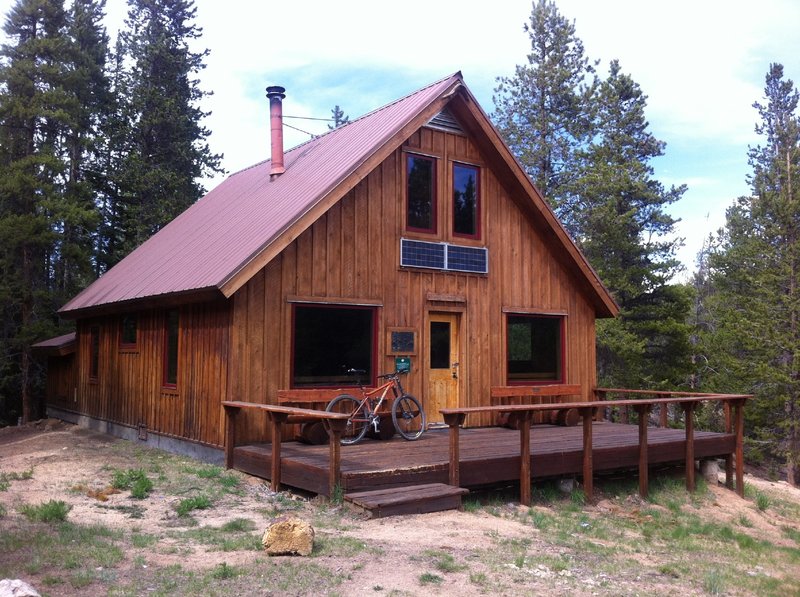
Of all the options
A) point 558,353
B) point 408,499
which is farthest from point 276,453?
point 558,353

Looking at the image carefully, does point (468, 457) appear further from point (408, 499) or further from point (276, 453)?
Answer: point (276, 453)

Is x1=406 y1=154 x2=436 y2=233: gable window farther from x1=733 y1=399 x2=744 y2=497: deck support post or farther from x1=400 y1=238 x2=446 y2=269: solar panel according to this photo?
x1=733 y1=399 x2=744 y2=497: deck support post

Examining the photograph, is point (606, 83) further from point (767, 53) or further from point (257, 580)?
point (257, 580)

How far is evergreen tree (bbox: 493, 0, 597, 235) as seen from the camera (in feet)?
96.4

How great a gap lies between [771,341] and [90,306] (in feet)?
66.3

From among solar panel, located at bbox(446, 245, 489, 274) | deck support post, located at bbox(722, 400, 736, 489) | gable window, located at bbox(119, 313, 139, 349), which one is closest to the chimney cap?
solar panel, located at bbox(446, 245, 489, 274)

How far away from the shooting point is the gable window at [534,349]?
13742mm

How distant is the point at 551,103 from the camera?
98.4ft

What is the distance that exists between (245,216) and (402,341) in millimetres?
3490

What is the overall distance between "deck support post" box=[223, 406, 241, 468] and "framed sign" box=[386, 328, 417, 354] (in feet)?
9.18

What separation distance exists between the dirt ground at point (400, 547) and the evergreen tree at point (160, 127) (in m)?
17.4

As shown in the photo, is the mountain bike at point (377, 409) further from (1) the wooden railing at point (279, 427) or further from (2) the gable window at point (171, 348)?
(2) the gable window at point (171, 348)

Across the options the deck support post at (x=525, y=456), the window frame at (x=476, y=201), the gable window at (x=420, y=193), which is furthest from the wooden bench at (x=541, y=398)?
the deck support post at (x=525, y=456)

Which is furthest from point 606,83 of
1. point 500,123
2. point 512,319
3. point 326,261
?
point 326,261
